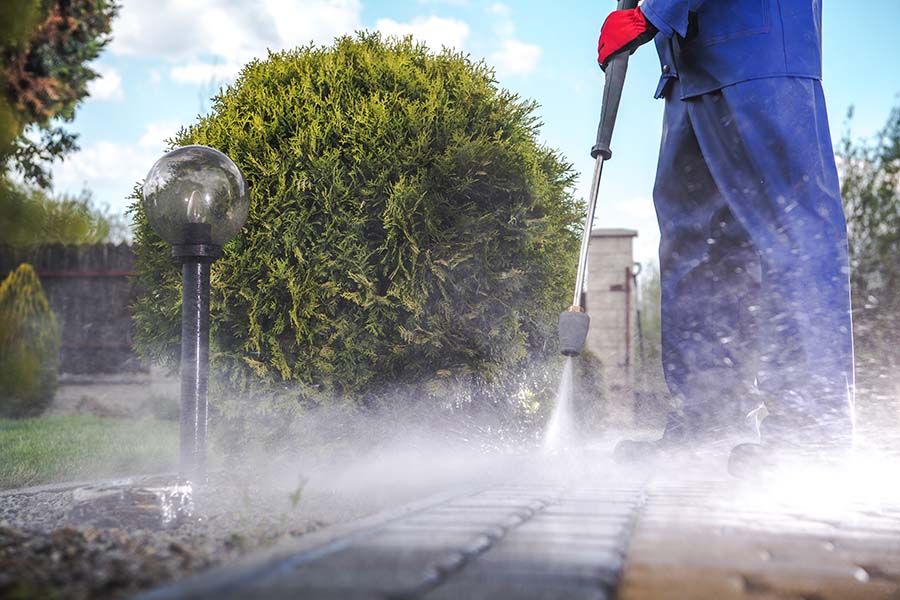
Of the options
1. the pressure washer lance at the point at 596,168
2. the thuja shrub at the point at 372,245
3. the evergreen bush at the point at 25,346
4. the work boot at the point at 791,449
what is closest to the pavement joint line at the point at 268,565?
the work boot at the point at 791,449

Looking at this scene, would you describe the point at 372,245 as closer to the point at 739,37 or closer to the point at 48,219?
the point at 739,37

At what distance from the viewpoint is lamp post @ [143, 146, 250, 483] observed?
2.89 m

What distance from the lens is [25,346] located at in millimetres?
7801

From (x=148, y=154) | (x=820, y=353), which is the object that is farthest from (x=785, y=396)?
(x=148, y=154)

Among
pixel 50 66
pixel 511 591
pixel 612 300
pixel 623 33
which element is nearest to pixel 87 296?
pixel 50 66

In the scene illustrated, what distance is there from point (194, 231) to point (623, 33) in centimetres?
186

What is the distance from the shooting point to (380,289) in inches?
138

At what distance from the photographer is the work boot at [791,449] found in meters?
2.51

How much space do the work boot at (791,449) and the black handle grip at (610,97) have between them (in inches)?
54.6

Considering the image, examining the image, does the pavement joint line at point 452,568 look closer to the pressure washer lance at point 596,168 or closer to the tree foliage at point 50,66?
the pressure washer lance at point 596,168

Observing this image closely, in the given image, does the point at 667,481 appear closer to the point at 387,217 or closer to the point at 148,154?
the point at 387,217

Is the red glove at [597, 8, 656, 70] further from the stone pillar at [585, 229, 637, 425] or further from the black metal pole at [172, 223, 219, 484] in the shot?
the stone pillar at [585, 229, 637, 425]

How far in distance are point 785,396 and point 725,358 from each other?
0.52 meters

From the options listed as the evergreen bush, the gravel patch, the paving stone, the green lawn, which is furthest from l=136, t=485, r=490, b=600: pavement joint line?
the evergreen bush
